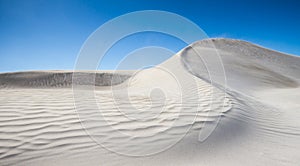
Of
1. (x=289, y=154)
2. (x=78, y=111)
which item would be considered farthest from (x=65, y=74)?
(x=289, y=154)

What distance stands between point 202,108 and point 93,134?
7.97ft

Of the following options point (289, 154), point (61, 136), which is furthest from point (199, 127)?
point (61, 136)

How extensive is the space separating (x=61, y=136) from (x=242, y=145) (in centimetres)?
288

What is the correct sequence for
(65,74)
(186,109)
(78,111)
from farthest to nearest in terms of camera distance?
(65,74) < (186,109) < (78,111)

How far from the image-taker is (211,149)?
9.68 feet

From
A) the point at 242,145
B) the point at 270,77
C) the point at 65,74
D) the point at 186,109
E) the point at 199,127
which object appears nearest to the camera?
the point at 242,145

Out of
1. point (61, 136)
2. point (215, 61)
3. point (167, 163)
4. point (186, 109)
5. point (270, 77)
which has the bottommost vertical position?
point (167, 163)

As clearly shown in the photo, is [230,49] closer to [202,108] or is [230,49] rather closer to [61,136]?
[202,108]

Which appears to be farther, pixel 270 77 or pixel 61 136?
pixel 270 77

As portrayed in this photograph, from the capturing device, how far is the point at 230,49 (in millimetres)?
19328

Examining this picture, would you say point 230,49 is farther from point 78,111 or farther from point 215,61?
point 78,111

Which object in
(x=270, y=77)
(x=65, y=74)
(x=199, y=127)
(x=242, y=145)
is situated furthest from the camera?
(x=65, y=74)

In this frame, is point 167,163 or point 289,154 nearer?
point 167,163

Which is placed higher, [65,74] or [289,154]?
[65,74]
